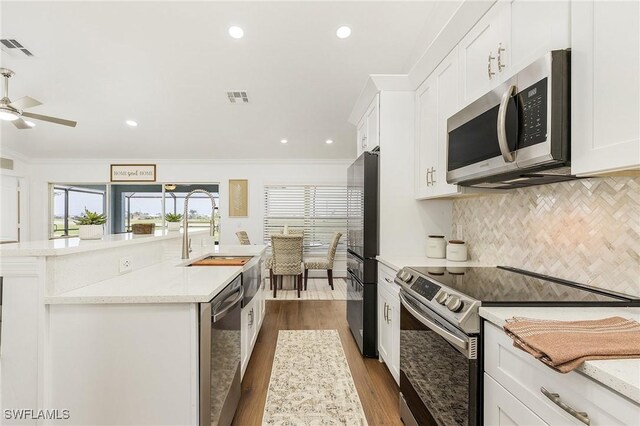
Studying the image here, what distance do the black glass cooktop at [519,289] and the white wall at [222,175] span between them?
5004 mm

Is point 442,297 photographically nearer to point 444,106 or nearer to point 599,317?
point 599,317

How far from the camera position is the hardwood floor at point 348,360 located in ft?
6.45

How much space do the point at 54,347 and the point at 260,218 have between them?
17.2 feet

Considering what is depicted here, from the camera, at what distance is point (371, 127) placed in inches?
120

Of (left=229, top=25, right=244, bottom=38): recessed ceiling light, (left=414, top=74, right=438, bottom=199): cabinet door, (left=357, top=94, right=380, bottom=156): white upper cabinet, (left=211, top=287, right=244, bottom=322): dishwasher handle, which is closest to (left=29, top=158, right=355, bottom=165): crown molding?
(left=357, top=94, right=380, bottom=156): white upper cabinet

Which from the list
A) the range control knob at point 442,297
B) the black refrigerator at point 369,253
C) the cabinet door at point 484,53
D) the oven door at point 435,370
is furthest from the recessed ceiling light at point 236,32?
the range control knob at point 442,297

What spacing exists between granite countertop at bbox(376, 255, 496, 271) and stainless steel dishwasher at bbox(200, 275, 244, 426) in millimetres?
1117

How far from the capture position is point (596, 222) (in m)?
1.41

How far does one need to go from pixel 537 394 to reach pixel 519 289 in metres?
0.62

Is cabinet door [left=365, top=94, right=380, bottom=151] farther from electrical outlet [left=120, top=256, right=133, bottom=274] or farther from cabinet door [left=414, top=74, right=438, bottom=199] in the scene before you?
electrical outlet [left=120, top=256, right=133, bottom=274]

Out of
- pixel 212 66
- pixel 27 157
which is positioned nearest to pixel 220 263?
pixel 212 66

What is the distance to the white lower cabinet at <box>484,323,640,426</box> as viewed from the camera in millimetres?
699

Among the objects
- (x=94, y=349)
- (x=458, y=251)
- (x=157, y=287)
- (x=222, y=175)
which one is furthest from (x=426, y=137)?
(x=222, y=175)

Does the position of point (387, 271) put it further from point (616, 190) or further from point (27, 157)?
point (27, 157)
